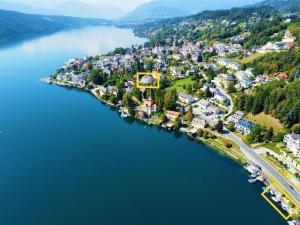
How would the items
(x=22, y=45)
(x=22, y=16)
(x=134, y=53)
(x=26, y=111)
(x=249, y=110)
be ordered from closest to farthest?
(x=249, y=110) → (x=26, y=111) → (x=134, y=53) → (x=22, y=45) → (x=22, y=16)

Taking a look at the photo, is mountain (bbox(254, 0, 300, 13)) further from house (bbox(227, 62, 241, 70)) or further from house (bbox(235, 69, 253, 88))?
house (bbox(235, 69, 253, 88))

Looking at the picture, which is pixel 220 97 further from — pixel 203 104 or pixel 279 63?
pixel 279 63

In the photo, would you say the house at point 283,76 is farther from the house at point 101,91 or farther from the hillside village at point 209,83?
the house at point 101,91

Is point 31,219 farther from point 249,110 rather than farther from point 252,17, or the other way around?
point 252,17

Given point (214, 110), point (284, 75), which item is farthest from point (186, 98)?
point (284, 75)

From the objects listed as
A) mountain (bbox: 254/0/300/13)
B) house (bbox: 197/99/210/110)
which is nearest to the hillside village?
house (bbox: 197/99/210/110)

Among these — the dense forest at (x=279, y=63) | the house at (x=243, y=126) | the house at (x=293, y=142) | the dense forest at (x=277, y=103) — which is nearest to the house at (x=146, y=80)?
the dense forest at (x=277, y=103)

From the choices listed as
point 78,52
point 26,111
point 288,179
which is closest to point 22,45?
point 78,52
